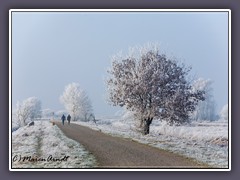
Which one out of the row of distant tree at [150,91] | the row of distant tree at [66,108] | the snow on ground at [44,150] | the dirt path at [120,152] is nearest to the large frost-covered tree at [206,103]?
the row of distant tree at [150,91]

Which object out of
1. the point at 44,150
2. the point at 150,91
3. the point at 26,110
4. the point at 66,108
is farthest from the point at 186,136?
the point at 26,110

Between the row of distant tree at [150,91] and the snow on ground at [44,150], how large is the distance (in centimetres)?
23

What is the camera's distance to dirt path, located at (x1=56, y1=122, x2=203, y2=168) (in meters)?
5.71

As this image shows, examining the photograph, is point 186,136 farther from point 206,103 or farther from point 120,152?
point 120,152

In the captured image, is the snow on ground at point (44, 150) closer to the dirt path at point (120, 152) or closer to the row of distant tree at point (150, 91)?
the dirt path at point (120, 152)

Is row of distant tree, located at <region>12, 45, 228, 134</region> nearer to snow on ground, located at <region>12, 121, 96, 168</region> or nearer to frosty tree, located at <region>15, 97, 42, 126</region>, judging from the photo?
frosty tree, located at <region>15, 97, 42, 126</region>

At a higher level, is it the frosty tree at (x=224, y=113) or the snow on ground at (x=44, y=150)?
the frosty tree at (x=224, y=113)

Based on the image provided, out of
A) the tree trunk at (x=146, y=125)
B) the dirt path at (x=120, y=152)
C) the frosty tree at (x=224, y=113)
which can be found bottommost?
the dirt path at (x=120, y=152)

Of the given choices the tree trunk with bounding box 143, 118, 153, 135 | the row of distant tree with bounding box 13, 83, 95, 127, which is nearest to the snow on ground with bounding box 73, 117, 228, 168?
the tree trunk with bounding box 143, 118, 153, 135

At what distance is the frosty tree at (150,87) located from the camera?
19.3 feet

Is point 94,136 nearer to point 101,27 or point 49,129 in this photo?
point 49,129

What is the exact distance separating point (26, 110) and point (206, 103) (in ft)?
7.38

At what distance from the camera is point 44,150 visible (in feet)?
18.9

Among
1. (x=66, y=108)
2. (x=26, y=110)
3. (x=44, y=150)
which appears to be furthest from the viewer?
(x=66, y=108)
